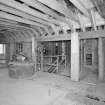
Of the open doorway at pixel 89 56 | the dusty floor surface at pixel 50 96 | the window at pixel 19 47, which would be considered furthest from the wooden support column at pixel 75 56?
the window at pixel 19 47

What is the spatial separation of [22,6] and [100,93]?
302 centimetres

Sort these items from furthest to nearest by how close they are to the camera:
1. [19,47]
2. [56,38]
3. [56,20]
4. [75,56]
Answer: [19,47]
[56,38]
[75,56]
[56,20]

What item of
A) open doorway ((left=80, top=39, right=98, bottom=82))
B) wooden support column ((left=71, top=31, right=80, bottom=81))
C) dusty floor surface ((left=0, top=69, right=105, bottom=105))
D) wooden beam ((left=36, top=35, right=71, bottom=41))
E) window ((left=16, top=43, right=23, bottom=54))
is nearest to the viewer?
dusty floor surface ((left=0, top=69, right=105, bottom=105))

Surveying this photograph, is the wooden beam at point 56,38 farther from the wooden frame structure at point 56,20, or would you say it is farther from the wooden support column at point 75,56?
the wooden support column at point 75,56

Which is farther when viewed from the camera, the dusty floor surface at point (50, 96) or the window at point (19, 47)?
the window at point (19, 47)

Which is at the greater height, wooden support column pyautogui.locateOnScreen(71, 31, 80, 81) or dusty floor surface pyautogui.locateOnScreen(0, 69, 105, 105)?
wooden support column pyautogui.locateOnScreen(71, 31, 80, 81)

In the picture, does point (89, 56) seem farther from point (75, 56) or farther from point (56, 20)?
point (56, 20)

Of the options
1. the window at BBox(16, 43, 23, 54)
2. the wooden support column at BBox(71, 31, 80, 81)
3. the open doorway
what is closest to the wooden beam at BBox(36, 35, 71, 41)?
the wooden support column at BBox(71, 31, 80, 81)

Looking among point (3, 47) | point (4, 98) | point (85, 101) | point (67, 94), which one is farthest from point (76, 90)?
point (3, 47)

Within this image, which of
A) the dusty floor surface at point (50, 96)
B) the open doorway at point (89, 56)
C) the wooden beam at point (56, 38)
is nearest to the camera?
the dusty floor surface at point (50, 96)

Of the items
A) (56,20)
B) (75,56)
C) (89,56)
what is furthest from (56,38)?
(89,56)

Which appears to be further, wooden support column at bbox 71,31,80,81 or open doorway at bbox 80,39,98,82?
open doorway at bbox 80,39,98,82

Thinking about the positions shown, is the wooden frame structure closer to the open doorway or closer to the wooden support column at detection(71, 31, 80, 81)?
the wooden support column at detection(71, 31, 80, 81)

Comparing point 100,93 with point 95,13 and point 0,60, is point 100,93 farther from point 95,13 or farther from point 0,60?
point 0,60
